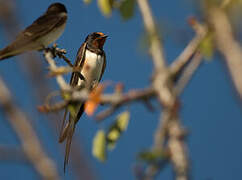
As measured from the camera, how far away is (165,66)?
3.81m

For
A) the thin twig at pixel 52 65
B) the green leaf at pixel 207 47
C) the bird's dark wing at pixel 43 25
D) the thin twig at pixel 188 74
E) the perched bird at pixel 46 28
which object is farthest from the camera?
the thin twig at pixel 188 74

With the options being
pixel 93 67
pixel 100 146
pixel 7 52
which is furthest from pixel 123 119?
pixel 7 52

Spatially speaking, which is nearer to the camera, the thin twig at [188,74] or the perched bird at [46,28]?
the perched bird at [46,28]

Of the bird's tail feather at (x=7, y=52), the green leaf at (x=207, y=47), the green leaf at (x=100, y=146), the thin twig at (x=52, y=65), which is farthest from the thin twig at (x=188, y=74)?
the bird's tail feather at (x=7, y=52)

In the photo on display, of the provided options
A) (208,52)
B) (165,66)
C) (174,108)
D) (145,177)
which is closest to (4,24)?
(145,177)

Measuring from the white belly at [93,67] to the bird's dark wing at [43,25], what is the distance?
316 millimetres

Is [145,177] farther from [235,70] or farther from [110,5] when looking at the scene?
[110,5]

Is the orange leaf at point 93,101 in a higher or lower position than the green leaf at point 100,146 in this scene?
higher

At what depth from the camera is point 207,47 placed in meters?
2.43

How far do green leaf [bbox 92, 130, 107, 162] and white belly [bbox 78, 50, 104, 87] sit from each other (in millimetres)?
350

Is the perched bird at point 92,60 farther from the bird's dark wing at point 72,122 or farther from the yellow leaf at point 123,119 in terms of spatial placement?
the yellow leaf at point 123,119

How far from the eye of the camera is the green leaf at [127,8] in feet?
5.30

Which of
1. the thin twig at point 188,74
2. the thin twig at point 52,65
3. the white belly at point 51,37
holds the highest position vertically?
the white belly at point 51,37

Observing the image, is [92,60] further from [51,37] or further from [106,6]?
[106,6]
